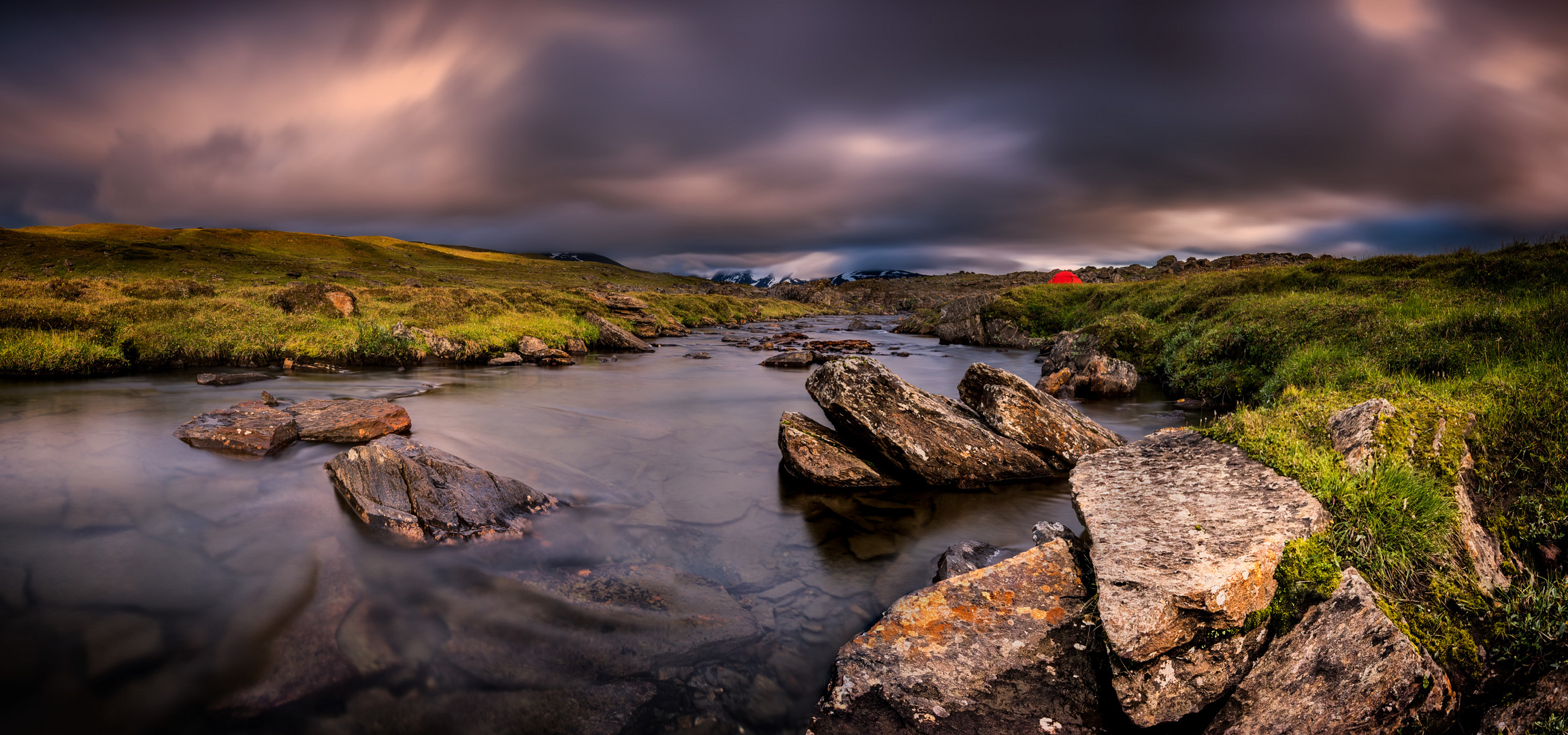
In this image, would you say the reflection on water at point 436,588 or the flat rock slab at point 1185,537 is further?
the reflection on water at point 436,588

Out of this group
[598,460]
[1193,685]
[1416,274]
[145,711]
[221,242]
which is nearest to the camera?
[1193,685]

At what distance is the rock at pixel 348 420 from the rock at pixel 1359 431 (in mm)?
15007

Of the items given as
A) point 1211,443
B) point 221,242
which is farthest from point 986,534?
point 221,242

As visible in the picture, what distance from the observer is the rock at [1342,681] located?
3.26 meters

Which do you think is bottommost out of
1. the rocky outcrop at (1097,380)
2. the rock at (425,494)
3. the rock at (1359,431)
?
the rock at (425,494)

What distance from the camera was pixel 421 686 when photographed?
486cm

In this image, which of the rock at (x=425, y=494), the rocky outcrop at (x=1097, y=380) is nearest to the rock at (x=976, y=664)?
the rock at (x=425, y=494)

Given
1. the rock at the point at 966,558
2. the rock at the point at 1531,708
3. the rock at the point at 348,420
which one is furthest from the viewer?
the rock at the point at 348,420

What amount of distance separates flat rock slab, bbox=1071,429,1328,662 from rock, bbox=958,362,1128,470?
392 cm

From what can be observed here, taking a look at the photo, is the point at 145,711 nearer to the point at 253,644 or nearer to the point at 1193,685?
the point at 253,644

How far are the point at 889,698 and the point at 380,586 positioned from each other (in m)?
5.74

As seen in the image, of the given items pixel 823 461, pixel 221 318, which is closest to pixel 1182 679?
pixel 823 461

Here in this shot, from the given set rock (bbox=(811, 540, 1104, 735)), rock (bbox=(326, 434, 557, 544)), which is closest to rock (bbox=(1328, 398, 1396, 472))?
rock (bbox=(811, 540, 1104, 735))

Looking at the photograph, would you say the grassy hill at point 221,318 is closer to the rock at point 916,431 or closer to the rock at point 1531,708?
the rock at point 916,431
